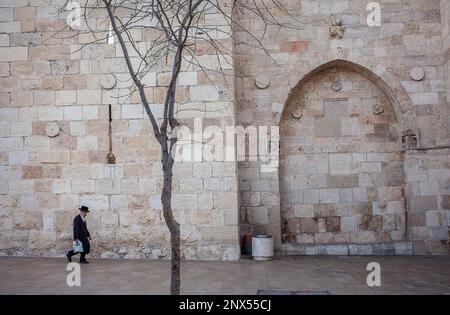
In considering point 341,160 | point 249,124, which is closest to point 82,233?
point 249,124

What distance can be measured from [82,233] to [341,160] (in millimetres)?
5498

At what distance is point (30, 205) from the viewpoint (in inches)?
315

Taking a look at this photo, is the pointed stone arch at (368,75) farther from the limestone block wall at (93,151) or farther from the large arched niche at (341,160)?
the limestone block wall at (93,151)

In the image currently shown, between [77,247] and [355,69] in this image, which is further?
[355,69]

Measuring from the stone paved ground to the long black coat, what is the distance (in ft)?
1.19

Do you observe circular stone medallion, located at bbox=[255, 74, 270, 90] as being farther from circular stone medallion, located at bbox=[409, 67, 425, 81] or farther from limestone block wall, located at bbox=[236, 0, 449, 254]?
circular stone medallion, located at bbox=[409, 67, 425, 81]

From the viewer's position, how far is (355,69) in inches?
350

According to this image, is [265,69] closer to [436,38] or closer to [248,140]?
[248,140]

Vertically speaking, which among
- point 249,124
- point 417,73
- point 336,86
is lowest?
point 249,124

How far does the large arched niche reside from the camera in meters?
8.70

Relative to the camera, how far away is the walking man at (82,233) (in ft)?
23.8

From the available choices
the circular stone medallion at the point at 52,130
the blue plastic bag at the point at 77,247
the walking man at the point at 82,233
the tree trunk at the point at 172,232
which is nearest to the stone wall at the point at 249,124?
the circular stone medallion at the point at 52,130

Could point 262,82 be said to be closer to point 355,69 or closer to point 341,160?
point 355,69

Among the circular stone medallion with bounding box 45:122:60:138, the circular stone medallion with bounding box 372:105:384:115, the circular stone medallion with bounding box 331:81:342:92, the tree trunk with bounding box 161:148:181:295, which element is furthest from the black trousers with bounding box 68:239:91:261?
the circular stone medallion with bounding box 372:105:384:115
